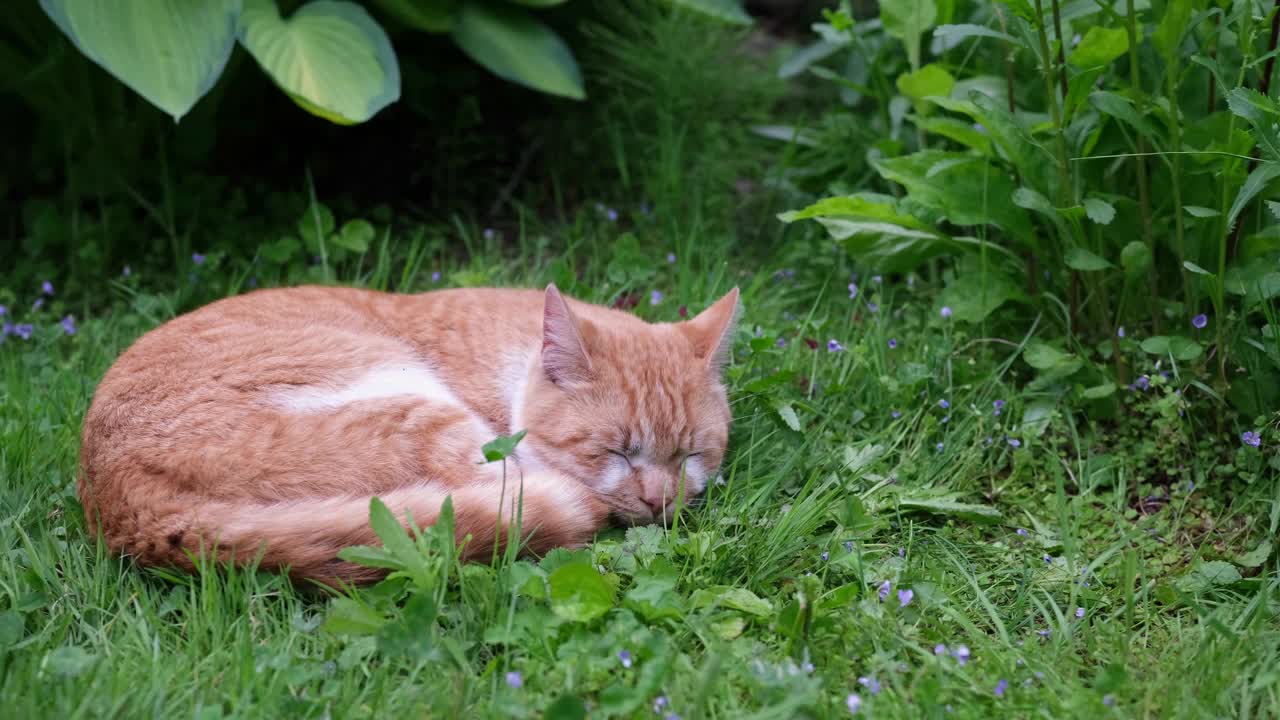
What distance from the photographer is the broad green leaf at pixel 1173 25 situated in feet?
8.43

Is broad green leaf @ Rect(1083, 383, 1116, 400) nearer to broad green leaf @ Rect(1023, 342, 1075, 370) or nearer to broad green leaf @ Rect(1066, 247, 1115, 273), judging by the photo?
broad green leaf @ Rect(1023, 342, 1075, 370)

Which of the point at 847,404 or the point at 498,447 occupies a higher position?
the point at 498,447

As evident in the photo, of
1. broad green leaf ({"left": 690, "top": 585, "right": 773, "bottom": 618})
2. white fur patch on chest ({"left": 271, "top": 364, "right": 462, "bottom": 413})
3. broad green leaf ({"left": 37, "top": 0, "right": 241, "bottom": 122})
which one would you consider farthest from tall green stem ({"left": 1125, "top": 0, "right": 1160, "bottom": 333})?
broad green leaf ({"left": 37, "top": 0, "right": 241, "bottom": 122})

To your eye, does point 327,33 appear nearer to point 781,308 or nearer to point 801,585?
point 781,308

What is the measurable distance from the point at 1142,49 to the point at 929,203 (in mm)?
680

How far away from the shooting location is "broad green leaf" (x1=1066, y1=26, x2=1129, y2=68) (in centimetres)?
265

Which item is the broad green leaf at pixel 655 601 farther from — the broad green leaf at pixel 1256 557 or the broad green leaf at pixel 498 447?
the broad green leaf at pixel 1256 557

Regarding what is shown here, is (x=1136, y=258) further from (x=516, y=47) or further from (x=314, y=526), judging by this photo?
(x=516, y=47)

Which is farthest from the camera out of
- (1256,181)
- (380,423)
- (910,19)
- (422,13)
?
(422,13)

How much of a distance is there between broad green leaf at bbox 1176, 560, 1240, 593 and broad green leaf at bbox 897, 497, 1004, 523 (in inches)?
17.4

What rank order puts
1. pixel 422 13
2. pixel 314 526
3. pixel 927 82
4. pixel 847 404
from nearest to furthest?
pixel 314 526, pixel 847 404, pixel 927 82, pixel 422 13

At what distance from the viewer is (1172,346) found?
2.82 metres

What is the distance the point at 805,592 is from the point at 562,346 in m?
0.86

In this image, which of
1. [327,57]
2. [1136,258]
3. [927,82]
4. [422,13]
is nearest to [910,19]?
[927,82]
